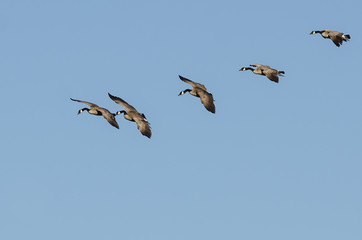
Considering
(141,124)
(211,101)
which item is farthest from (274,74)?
(141,124)

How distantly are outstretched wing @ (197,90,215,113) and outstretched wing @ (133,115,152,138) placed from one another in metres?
→ 4.76

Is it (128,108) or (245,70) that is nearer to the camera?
(128,108)

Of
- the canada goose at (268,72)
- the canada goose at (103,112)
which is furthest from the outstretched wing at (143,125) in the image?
the canada goose at (268,72)

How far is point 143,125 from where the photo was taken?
3425 inches

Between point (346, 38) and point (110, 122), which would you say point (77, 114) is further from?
point (346, 38)

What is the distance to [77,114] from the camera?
303 ft

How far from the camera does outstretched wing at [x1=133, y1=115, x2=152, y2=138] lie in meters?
86.1

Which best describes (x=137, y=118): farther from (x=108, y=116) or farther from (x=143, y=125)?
(x=108, y=116)

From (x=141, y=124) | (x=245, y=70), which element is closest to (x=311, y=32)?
(x=245, y=70)

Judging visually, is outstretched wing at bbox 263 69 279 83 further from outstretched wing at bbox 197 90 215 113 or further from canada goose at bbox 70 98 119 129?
canada goose at bbox 70 98 119 129

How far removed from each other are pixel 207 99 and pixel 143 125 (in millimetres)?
5480

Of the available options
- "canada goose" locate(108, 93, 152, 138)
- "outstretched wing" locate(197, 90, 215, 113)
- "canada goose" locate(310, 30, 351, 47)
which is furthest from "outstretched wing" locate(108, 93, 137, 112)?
"canada goose" locate(310, 30, 351, 47)

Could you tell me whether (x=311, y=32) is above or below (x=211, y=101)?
above

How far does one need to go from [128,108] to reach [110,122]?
7.00 ft
